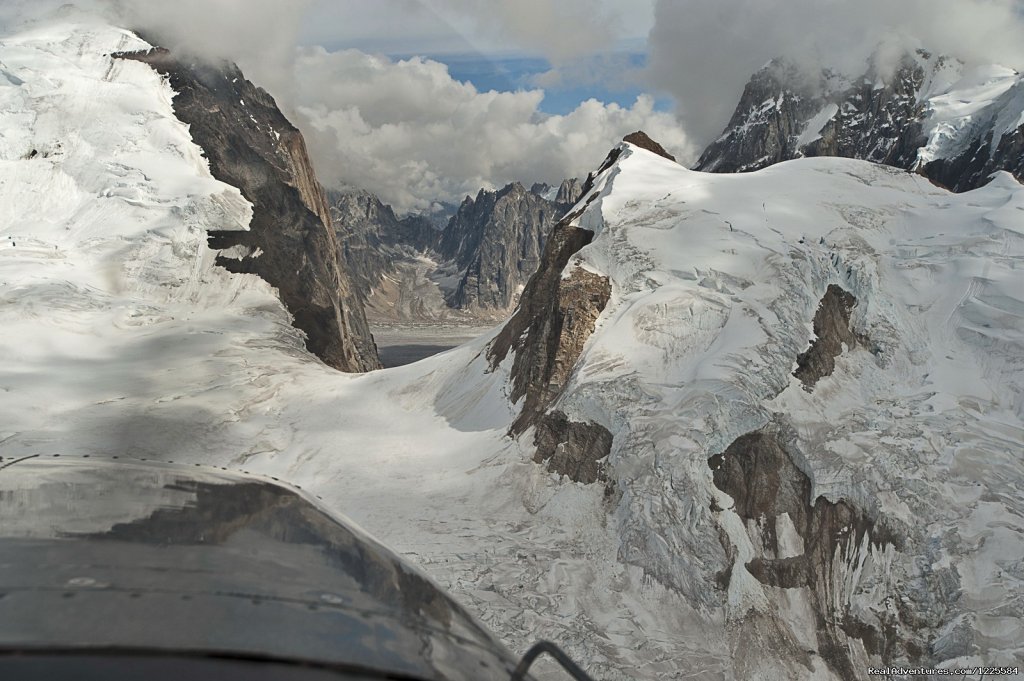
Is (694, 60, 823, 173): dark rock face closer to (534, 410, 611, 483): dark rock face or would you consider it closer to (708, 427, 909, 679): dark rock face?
(534, 410, 611, 483): dark rock face

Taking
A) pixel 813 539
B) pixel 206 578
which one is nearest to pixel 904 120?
pixel 813 539

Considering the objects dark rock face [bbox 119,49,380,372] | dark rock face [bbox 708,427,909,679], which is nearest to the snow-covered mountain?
dark rock face [bbox 119,49,380,372]

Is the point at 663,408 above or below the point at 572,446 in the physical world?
above

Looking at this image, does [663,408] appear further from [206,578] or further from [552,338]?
[206,578]

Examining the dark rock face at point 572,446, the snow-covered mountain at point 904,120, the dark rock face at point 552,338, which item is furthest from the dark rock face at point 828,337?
the snow-covered mountain at point 904,120

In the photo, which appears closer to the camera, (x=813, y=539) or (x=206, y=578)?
(x=206, y=578)

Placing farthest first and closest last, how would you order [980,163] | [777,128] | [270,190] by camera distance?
[777,128]
[980,163]
[270,190]

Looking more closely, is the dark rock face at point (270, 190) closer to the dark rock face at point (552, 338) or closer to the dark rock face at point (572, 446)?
the dark rock face at point (552, 338)
